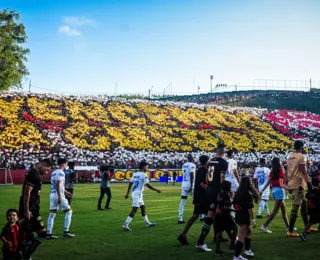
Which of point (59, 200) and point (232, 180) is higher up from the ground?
point (232, 180)

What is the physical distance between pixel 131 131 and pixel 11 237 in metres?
45.2

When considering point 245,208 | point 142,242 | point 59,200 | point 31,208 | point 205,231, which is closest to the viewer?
point 31,208

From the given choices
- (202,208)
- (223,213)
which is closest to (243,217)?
(223,213)

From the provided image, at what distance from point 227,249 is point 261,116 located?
57.4 metres

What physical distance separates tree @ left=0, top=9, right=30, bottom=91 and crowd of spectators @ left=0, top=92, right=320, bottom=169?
17.4 feet

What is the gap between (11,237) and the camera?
8172 millimetres

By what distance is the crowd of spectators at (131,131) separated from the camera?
45.3 meters

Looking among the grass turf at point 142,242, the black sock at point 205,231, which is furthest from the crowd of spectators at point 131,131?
the black sock at point 205,231

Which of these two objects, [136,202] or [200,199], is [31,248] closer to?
[200,199]

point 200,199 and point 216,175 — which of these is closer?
point 216,175

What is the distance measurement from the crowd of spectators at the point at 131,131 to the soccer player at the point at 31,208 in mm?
32893

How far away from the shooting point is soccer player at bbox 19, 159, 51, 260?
8.79 m

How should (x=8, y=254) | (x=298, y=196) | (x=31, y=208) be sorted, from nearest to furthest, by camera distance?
(x=8, y=254)
(x=31, y=208)
(x=298, y=196)

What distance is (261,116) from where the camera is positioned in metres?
66.2
